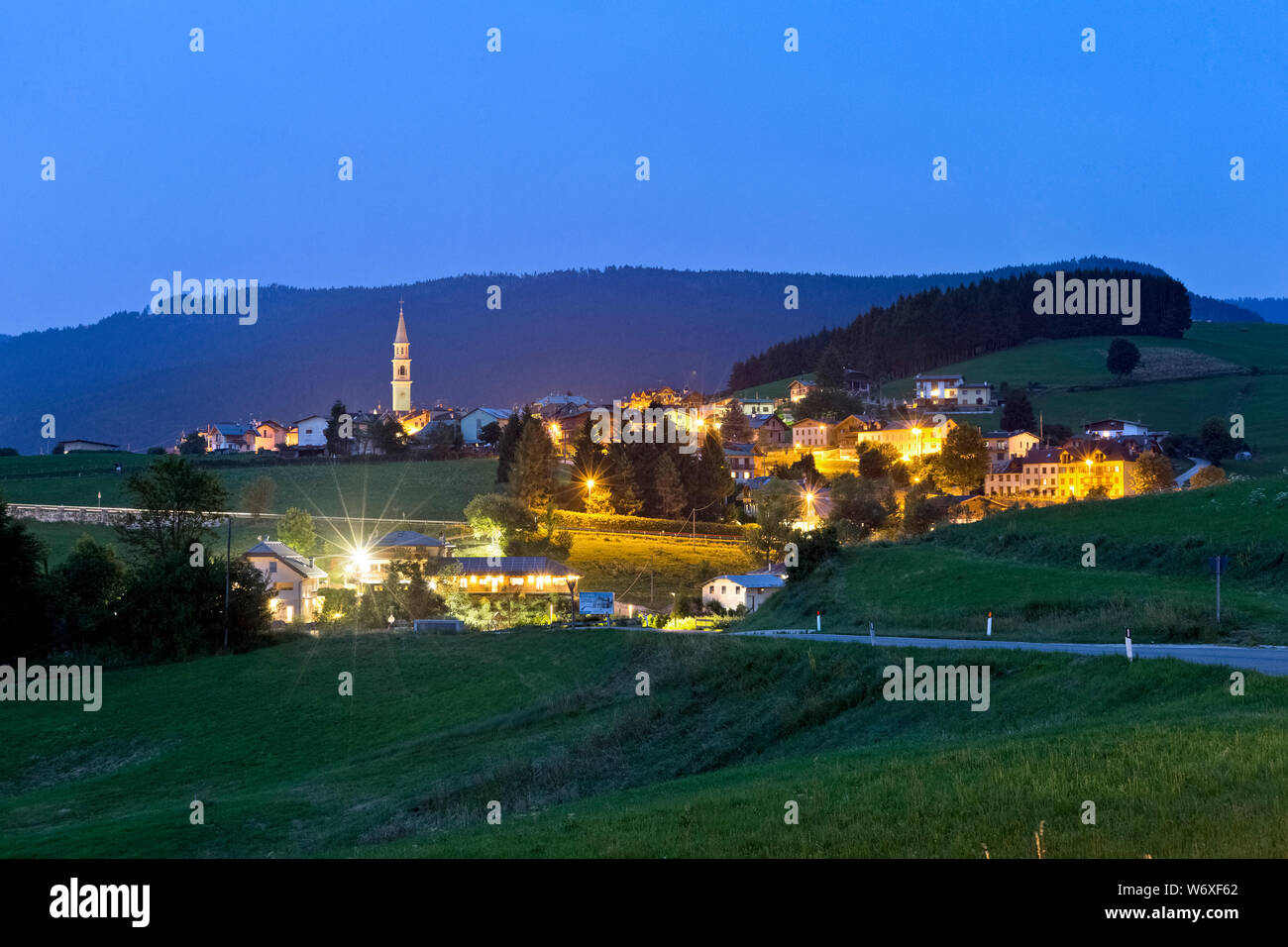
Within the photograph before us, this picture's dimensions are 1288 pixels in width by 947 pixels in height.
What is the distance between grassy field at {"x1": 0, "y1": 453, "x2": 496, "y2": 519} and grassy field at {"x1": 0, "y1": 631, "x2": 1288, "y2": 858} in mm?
57475

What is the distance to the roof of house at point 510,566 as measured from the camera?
7438cm

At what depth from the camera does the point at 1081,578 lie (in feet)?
122

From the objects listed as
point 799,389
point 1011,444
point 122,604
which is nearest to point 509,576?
point 122,604

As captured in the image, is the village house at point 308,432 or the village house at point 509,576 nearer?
the village house at point 509,576

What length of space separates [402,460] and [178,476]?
6415 centimetres

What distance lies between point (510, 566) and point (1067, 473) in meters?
53.6

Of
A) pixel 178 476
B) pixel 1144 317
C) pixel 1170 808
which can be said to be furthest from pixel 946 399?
pixel 1170 808

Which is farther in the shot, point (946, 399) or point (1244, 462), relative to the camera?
point (946, 399)

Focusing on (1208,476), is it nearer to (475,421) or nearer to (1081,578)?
(1081,578)

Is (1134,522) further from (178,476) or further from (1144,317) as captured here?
(1144,317)

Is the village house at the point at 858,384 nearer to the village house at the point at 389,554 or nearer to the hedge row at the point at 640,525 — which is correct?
the hedge row at the point at 640,525

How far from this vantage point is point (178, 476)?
65.2 m

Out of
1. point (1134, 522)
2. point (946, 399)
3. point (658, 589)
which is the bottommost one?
point (658, 589)

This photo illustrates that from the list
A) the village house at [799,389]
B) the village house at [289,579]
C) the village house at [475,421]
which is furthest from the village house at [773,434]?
the village house at [289,579]
